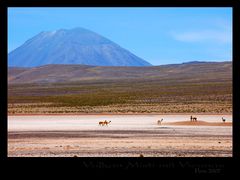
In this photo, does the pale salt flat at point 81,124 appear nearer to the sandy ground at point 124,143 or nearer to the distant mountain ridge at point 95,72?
the sandy ground at point 124,143

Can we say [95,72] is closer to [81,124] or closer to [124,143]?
[81,124]

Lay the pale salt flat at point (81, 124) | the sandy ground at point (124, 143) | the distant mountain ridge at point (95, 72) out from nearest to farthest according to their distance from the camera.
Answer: the sandy ground at point (124, 143) < the pale salt flat at point (81, 124) < the distant mountain ridge at point (95, 72)

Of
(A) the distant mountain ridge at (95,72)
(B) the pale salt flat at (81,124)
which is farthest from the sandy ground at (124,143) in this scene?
(A) the distant mountain ridge at (95,72)

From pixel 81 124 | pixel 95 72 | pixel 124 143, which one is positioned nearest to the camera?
pixel 124 143

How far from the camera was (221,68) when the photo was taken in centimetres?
16412

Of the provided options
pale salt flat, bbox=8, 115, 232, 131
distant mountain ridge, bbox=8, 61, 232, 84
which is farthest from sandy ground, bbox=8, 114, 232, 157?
distant mountain ridge, bbox=8, 61, 232, 84

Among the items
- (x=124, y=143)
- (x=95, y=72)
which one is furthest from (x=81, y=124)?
(x=95, y=72)

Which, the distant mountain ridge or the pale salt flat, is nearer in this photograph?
the pale salt flat

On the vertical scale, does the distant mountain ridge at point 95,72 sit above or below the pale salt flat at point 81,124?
above

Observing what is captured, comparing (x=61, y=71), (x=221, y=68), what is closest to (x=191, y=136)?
(x=221, y=68)

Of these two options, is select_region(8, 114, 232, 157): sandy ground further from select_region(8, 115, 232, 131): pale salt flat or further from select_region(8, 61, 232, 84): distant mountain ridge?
select_region(8, 61, 232, 84): distant mountain ridge

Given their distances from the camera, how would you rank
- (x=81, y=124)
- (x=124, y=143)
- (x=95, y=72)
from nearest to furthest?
(x=124, y=143) → (x=81, y=124) → (x=95, y=72)

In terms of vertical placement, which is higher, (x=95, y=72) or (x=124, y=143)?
(x=95, y=72)
